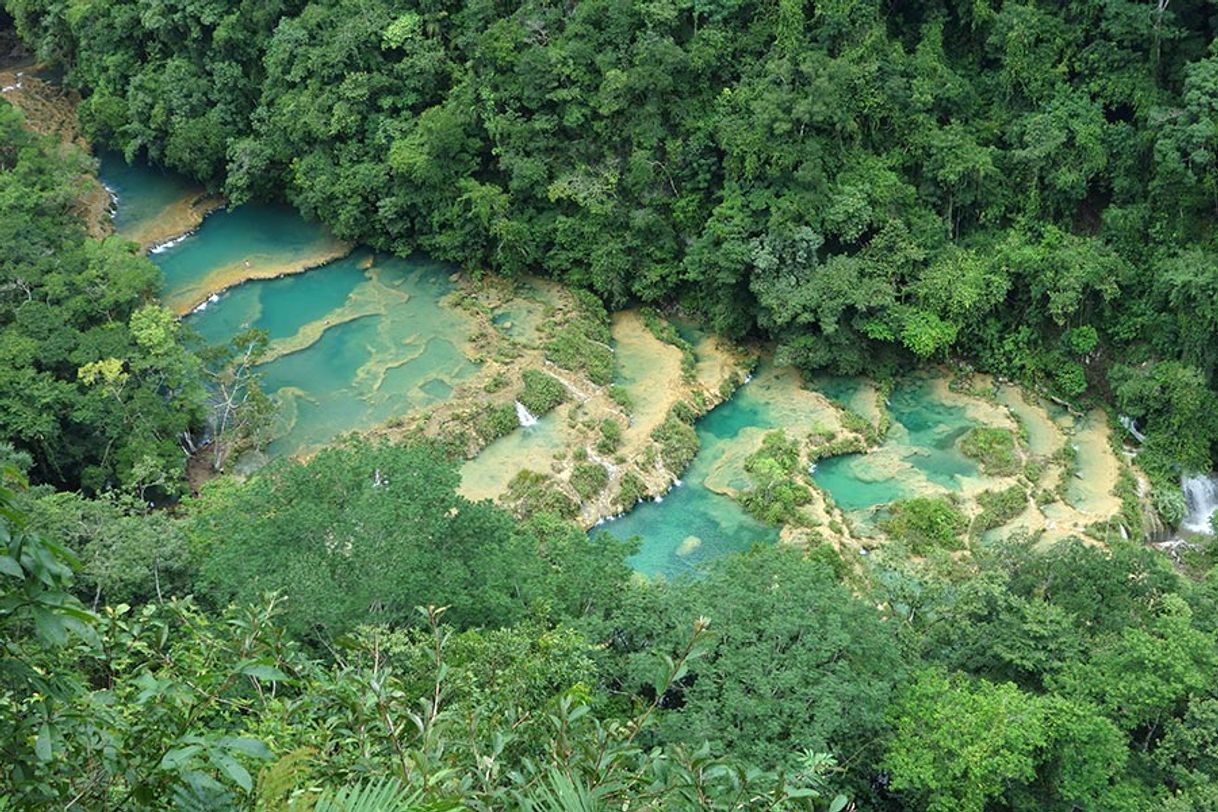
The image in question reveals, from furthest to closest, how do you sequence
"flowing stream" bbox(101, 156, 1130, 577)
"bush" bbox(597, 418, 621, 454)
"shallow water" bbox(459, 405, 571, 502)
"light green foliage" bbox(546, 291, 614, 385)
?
"light green foliage" bbox(546, 291, 614, 385) < "bush" bbox(597, 418, 621, 454) < "shallow water" bbox(459, 405, 571, 502) < "flowing stream" bbox(101, 156, 1130, 577)

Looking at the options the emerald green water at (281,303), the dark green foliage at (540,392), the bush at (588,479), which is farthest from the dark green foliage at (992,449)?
the emerald green water at (281,303)

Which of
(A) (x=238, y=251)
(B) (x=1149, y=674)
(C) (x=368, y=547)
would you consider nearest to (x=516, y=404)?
(C) (x=368, y=547)

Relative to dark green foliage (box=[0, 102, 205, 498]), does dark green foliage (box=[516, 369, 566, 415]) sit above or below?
below

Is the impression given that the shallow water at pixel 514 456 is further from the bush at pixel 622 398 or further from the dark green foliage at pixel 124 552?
the dark green foliage at pixel 124 552

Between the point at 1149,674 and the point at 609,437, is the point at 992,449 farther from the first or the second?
the point at 1149,674

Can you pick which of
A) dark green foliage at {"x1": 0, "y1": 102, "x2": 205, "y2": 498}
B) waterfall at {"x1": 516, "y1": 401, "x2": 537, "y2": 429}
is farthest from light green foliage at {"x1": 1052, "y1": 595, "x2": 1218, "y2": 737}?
dark green foliage at {"x1": 0, "y1": 102, "x2": 205, "y2": 498}

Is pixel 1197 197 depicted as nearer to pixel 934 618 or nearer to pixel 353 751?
pixel 934 618

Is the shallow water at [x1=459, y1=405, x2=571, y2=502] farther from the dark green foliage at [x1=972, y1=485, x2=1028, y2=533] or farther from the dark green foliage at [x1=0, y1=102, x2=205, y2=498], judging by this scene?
the dark green foliage at [x1=972, y1=485, x2=1028, y2=533]
